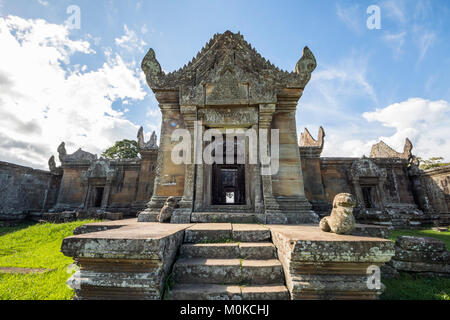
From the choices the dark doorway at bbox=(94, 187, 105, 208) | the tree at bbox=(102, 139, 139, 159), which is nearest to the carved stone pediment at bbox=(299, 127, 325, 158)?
the dark doorway at bbox=(94, 187, 105, 208)

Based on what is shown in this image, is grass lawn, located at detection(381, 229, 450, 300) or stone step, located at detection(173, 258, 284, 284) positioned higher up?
stone step, located at detection(173, 258, 284, 284)

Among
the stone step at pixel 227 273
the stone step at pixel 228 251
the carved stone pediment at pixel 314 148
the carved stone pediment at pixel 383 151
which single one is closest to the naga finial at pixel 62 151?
the stone step at pixel 228 251

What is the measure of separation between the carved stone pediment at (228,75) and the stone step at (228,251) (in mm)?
4246

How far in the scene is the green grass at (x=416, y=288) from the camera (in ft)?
10.1

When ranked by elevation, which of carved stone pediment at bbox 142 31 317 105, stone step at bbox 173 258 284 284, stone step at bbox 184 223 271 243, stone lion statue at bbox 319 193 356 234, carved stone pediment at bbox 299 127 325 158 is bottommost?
stone step at bbox 173 258 284 284

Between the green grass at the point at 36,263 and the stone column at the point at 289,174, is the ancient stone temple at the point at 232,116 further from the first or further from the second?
the green grass at the point at 36,263

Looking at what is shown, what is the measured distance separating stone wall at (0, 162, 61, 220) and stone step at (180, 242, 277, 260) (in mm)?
13424

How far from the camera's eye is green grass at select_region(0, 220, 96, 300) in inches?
116

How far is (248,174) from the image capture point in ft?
19.8

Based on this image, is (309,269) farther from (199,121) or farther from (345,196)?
(199,121)

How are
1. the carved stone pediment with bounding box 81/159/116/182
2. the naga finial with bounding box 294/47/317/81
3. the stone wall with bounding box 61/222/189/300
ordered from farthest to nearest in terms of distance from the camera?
the carved stone pediment with bounding box 81/159/116/182, the naga finial with bounding box 294/47/317/81, the stone wall with bounding box 61/222/189/300

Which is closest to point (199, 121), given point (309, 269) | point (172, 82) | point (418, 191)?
point (172, 82)

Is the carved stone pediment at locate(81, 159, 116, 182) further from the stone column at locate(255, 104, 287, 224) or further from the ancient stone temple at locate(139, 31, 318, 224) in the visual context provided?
the stone column at locate(255, 104, 287, 224)
